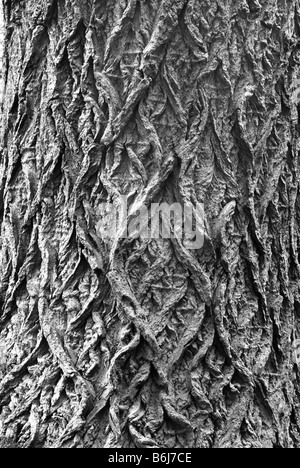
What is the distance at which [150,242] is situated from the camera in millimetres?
1856

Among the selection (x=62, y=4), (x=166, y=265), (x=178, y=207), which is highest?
(x=62, y=4)

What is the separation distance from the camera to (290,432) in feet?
6.75

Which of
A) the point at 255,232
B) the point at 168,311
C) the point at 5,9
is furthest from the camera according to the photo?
the point at 5,9

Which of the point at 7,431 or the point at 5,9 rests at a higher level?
the point at 5,9

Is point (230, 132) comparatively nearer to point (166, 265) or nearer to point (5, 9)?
point (166, 265)

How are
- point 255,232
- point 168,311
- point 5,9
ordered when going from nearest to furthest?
1. point 168,311
2. point 255,232
3. point 5,9

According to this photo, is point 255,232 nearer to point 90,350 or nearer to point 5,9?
point 90,350

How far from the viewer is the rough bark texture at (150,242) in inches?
72.3

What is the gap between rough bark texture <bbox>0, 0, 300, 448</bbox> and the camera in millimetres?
1837

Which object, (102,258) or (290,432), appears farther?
(290,432)

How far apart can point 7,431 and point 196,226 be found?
0.82 m

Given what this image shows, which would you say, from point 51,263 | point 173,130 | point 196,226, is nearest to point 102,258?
point 51,263

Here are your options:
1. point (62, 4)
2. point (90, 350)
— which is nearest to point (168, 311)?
point (90, 350)

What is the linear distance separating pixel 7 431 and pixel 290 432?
0.87 meters
